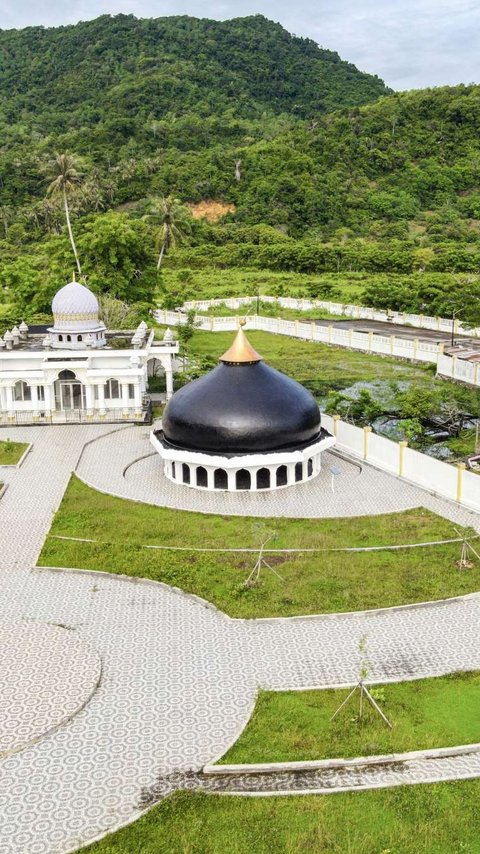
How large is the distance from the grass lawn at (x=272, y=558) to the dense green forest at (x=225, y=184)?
31.1m

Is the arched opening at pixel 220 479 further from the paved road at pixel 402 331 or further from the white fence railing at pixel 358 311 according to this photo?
the white fence railing at pixel 358 311

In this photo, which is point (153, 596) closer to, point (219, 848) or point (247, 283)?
point (219, 848)

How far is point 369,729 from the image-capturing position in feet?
43.9

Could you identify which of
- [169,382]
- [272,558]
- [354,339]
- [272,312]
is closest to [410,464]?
[272,558]

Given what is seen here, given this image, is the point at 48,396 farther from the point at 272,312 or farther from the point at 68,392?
the point at 272,312

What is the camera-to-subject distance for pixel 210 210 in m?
102

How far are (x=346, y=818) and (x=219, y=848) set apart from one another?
186cm

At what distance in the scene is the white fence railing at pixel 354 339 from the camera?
4425cm

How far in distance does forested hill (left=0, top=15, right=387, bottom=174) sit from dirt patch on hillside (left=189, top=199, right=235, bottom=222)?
1594cm

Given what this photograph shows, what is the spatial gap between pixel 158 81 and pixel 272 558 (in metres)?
131

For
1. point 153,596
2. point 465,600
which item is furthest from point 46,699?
point 465,600

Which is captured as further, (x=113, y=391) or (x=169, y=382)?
(x=169, y=382)

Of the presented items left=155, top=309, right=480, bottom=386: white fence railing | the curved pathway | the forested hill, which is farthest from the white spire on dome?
the forested hill

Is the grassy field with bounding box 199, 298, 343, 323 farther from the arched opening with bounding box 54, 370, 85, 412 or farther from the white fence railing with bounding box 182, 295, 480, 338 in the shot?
the arched opening with bounding box 54, 370, 85, 412
